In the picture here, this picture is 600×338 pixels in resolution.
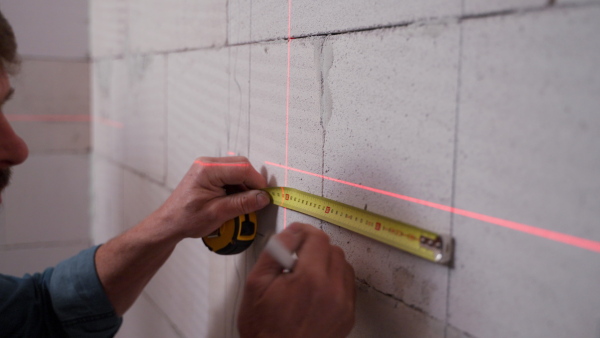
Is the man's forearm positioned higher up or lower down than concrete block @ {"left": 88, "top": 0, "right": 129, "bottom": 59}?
lower down

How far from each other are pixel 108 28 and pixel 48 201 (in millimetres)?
1091

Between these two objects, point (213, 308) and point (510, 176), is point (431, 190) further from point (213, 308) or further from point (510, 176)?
point (213, 308)

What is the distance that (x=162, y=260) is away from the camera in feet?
4.81

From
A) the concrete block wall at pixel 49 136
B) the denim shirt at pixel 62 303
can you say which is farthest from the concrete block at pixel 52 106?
the denim shirt at pixel 62 303

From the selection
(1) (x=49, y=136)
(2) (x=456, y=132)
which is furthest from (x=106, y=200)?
(2) (x=456, y=132)

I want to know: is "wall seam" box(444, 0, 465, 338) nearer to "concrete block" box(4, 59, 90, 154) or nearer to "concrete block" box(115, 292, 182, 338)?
"concrete block" box(115, 292, 182, 338)

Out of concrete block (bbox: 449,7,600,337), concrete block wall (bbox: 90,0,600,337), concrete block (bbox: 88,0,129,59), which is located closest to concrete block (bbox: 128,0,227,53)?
concrete block wall (bbox: 90,0,600,337)

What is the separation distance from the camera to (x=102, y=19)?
263 cm

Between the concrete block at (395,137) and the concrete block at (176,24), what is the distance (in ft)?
2.00

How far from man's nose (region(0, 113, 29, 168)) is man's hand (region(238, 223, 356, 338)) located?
3.64ft

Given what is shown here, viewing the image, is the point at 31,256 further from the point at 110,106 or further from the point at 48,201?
the point at 110,106

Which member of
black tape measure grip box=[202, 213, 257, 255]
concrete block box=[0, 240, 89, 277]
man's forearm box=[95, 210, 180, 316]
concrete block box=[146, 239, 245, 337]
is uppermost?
black tape measure grip box=[202, 213, 257, 255]

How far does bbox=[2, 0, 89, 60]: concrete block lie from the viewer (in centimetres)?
264

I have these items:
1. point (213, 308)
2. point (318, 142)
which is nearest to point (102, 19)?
point (213, 308)
